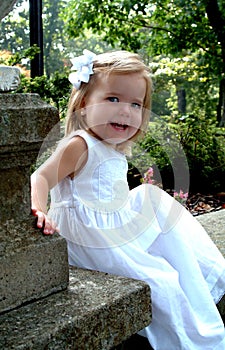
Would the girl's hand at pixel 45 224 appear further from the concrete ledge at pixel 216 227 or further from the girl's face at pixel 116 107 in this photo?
the concrete ledge at pixel 216 227

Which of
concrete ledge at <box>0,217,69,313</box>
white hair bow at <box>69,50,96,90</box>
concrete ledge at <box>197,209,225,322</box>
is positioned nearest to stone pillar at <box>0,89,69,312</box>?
concrete ledge at <box>0,217,69,313</box>

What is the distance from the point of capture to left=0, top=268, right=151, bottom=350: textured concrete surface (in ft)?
4.15

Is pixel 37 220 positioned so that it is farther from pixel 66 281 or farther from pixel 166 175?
pixel 166 175

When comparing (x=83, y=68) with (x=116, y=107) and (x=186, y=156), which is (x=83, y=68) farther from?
(x=186, y=156)

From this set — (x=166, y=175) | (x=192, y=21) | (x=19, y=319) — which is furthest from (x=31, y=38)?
(x=19, y=319)

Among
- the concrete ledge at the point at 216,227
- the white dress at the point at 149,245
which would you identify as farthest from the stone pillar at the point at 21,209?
the concrete ledge at the point at 216,227

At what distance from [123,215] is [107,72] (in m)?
Answer: 0.58

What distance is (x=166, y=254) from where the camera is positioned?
2.00 meters

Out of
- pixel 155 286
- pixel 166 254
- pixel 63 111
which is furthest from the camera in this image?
pixel 63 111

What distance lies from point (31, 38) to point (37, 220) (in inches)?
186

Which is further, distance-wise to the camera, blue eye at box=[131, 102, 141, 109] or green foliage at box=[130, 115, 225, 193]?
green foliage at box=[130, 115, 225, 193]

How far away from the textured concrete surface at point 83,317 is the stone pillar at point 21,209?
0.19 feet

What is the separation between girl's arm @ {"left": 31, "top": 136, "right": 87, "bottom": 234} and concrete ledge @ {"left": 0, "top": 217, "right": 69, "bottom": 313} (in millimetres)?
256

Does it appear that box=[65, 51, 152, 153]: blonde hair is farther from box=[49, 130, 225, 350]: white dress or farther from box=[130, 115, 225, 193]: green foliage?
box=[130, 115, 225, 193]: green foliage
